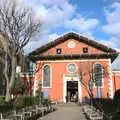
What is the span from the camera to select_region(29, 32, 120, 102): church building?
5066cm

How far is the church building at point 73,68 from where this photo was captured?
50.7m

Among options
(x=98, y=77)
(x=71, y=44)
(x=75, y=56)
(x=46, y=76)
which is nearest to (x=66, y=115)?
(x=98, y=77)

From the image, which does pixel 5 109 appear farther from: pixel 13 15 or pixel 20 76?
pixel 20 76

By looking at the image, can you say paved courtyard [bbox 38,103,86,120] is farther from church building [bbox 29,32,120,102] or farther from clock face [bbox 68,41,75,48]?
clock face [bbox 68,41,75,48]

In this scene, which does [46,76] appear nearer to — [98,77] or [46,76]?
[46,76]

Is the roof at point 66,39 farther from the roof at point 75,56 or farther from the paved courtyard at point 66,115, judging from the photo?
the paved courtyard at point 66,115

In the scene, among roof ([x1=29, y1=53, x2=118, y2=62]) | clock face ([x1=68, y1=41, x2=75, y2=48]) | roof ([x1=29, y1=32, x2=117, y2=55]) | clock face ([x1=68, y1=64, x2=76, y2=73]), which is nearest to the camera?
roof ([x1=29, y1=53, x2=118, y2=62])

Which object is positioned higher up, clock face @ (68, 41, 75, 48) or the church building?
clock face @ (68, 41, 75, 48)

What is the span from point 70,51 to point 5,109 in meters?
28.2

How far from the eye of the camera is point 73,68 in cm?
5216

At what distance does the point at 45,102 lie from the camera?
131 feet

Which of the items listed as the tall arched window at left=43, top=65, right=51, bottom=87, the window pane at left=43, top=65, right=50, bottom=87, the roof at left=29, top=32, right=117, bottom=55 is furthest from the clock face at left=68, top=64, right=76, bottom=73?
the roof at left=29, top=32, right=117, bottom=55

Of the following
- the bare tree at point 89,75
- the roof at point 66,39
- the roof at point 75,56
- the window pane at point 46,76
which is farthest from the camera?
the window pane at point 46,76

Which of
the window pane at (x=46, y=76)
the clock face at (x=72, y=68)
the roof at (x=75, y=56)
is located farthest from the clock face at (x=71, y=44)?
the window pane at (x=46, y=76)
